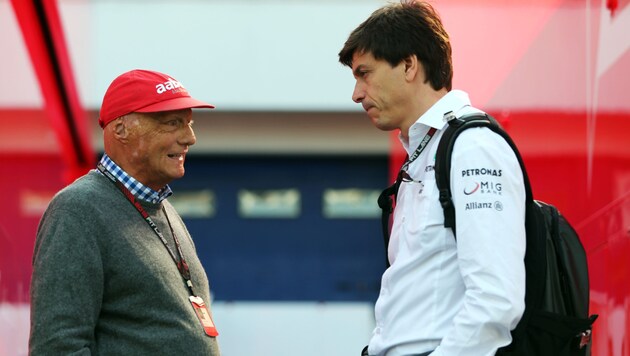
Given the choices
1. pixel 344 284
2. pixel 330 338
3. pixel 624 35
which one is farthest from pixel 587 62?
pixel 344 284

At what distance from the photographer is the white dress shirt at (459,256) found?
2.29m

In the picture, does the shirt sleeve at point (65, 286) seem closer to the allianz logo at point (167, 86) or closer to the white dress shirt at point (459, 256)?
the allianz logo at point (167, 86)

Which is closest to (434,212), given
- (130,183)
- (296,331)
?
(130,183)

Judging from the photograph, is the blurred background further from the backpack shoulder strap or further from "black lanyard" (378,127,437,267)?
the backpack shoulder strap

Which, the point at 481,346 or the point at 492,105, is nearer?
the point at 481,346

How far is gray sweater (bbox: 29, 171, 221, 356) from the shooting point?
2604mm

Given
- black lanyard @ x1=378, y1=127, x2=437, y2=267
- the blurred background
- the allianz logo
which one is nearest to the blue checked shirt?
the allianz logo

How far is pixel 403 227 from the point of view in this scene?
2.54 m

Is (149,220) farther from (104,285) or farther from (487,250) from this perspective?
(487,250)

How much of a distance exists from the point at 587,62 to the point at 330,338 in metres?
4.84

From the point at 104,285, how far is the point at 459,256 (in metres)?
0.93

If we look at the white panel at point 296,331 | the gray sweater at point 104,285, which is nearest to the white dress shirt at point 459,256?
the gray sweater at point 104,285

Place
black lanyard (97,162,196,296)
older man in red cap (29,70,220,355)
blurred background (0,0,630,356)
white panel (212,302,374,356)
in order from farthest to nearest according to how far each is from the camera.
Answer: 1. white panel (212,302,374,356)
2. blurred background (0,0,630,356)
3. black lanyard (97,162,196,296)
4. older man in red cap (29,70,220,355)

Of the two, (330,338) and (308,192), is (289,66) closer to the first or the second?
(308,192)
